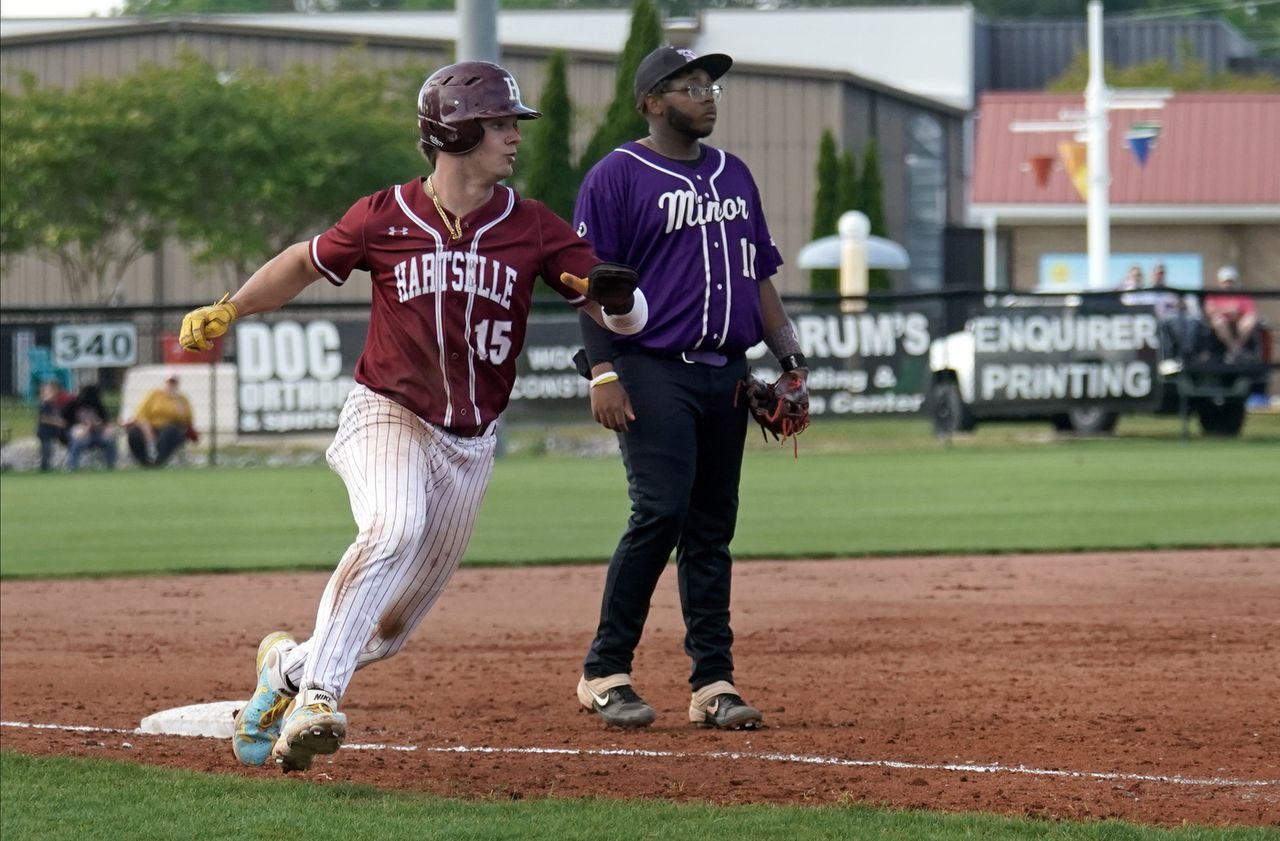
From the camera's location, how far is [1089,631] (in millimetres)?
8094

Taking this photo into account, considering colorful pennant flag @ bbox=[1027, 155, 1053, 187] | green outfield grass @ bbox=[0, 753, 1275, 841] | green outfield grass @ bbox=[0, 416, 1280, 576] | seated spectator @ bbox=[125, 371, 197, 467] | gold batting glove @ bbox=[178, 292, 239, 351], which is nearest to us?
green outfield grass @ bbox=[0, 753, 1275, 841]

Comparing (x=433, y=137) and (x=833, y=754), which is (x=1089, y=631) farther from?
(x=433, y=137)

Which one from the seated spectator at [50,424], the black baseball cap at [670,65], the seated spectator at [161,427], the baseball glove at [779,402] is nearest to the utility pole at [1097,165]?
the seated spectator at [161,427]

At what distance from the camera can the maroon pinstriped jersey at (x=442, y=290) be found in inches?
201

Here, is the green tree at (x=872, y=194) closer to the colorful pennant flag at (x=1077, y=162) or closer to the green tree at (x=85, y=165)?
the colorful pennant flag at (x=1077, y=162)

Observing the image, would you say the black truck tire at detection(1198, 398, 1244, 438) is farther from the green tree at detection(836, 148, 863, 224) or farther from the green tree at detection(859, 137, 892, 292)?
the green tree at detection(859, 137, 892, 292)

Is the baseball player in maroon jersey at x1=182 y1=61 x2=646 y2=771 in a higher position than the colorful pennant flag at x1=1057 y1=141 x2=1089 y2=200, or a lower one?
lower

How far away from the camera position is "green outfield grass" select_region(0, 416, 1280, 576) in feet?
38.3

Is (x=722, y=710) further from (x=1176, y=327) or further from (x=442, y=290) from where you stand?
(x=1176, y=327)

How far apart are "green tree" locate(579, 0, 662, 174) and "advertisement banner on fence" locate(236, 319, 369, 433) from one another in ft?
19.7

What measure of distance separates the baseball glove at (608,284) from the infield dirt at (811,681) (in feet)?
4.27

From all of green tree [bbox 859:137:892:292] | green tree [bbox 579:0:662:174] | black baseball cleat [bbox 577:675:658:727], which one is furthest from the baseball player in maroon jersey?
green tree [bbox 859:137:892:292]

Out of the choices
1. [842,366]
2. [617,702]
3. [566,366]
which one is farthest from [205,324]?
[842,366]

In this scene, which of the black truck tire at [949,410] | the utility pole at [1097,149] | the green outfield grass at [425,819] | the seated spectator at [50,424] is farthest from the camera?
the utility pole at [1097,149]
